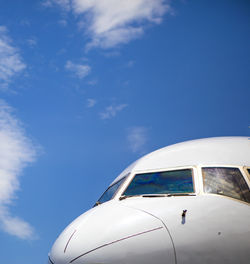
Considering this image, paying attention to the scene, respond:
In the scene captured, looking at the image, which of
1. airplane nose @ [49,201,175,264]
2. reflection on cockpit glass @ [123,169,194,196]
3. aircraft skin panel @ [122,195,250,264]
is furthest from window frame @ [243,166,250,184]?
airplane nose @ [49,201,175,264]

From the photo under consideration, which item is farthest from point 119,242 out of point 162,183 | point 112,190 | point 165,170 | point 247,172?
point 112,190

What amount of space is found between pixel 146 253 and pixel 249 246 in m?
1.77

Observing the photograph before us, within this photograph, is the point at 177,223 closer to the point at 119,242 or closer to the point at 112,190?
the point at 119,242

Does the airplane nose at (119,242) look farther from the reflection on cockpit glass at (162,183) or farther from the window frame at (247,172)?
the window frame at (247,172)

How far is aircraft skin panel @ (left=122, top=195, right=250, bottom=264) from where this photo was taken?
15.9 ft

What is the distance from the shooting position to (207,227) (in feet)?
16.6

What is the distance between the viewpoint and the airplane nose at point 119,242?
4.68 metres

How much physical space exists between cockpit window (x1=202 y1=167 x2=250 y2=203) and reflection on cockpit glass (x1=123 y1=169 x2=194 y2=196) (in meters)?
0.34

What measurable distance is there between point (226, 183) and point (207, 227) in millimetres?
1097

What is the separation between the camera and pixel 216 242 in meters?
4.95

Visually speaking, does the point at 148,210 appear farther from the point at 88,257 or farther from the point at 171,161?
the point at 171,161

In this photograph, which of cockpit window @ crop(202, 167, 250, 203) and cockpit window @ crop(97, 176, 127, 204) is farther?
cockpit window @ crop(97, 176, 127, 204)

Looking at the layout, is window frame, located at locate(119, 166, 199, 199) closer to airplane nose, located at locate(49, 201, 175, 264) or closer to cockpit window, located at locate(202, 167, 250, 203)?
cockpit window, located at locate(202, 167, 250, 203)

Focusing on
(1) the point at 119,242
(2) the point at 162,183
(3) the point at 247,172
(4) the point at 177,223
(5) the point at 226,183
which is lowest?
(1) the point at 119,242
